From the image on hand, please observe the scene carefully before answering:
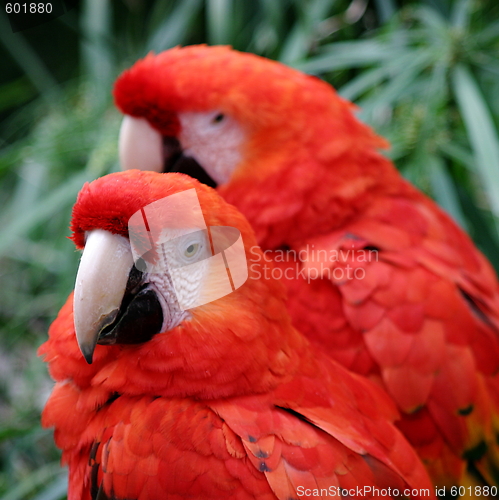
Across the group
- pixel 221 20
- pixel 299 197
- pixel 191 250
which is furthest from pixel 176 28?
pixel 191 250

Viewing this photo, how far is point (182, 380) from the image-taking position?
550 millimetres

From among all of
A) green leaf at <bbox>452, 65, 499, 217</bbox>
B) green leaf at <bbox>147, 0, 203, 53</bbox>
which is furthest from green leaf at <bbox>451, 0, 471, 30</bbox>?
green leaf at <bbox>147, 0, 203, 53</bbox>

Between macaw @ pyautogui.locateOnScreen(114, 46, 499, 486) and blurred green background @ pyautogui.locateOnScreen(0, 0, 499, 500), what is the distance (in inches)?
8.1

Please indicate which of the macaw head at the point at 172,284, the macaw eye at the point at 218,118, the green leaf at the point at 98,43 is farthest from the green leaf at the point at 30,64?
the macaw head at the point at 172,284

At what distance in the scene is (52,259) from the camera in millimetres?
1380

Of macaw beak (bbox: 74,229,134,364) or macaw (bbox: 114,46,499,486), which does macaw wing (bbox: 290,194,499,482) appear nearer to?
macaw (bbox: 114,46,499,486)

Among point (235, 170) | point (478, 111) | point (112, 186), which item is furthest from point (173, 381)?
point (478, 111)

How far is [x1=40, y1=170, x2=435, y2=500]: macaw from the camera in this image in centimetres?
51

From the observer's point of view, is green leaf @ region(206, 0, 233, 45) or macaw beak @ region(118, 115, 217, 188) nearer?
macaw beak @ region(118, 115, 217, 188)

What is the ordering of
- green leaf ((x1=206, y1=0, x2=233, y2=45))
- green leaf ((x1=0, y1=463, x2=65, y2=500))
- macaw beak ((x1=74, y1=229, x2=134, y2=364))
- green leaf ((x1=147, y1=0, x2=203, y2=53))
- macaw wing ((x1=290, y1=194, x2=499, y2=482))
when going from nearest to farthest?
Result: macaw beak ((x1=74, y1=229, x2=134, y2=364))
macaw wing ((x1=290, y1=194, x2=499, y2=482))
green leaf ((x1=0, y1=463, x2=65, y2=500))
green leaf ((x1=206, y1=0, x2=233, y2=45))
green leaf ((x1=147, y1=0, x2=203, y2=53))

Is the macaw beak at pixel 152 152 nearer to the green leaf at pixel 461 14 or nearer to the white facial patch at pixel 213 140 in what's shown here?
the white facial patch at pixel 213 140

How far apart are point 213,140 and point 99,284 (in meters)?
0.48

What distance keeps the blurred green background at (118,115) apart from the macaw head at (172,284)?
0.57 m

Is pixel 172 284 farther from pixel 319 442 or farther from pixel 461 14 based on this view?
pixel 461 14
